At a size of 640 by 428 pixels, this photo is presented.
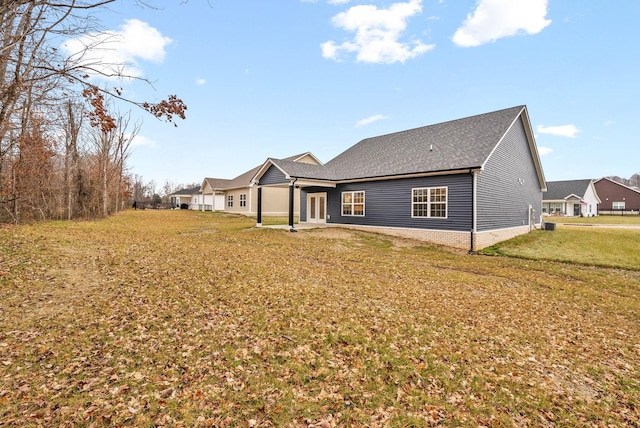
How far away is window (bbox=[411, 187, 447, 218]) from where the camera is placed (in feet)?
50.0

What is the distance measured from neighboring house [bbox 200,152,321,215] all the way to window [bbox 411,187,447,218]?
14283 millimetres

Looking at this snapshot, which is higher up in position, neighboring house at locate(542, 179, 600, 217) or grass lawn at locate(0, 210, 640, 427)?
neighboring house at locate(542, 179, 600, 217)

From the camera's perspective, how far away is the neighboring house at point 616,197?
4831cm

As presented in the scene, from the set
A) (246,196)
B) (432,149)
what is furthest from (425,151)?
(246,196)

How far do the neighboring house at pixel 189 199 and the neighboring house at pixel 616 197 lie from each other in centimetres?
6960

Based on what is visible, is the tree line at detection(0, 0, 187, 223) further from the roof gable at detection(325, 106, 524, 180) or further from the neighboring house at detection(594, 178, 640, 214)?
the neighboring house at detection(594, 178, 640, 214)

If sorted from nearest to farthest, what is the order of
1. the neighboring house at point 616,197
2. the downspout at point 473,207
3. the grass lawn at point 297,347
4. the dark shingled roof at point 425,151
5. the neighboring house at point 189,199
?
the grass lawn at point 297,347 → the downspout at point 473,207 → the dark shingled roof at point 425,151 → the neighboring house at point 616,197 → the neighboring house at point 189,199

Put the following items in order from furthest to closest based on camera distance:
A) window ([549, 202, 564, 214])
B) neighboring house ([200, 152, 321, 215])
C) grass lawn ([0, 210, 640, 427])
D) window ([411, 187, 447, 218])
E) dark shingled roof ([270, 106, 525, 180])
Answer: window ([549, 202, 564, 214])
neighboring house ([200, 152, 321, 215])
dark shingled roof ([270, 106, 525, 180])
window ([411, 187, 447, 218])
grass lawn ([0, 210, 640, 427])

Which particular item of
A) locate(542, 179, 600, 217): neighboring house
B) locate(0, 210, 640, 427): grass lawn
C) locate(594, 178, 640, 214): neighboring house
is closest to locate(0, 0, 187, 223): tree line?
locate(0, 210, 640, 427): grass lawn

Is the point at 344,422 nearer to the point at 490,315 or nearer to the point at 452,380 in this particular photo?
the point at 452,380

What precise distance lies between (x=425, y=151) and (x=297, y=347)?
15903 millimetres

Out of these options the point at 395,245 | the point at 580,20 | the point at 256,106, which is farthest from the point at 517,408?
the point at 256,106

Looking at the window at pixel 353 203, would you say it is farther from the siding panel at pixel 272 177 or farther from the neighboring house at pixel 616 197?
the neighboring house at pixel 616 197

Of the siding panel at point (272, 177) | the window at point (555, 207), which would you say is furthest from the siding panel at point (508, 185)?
the window at point (555, 207)
